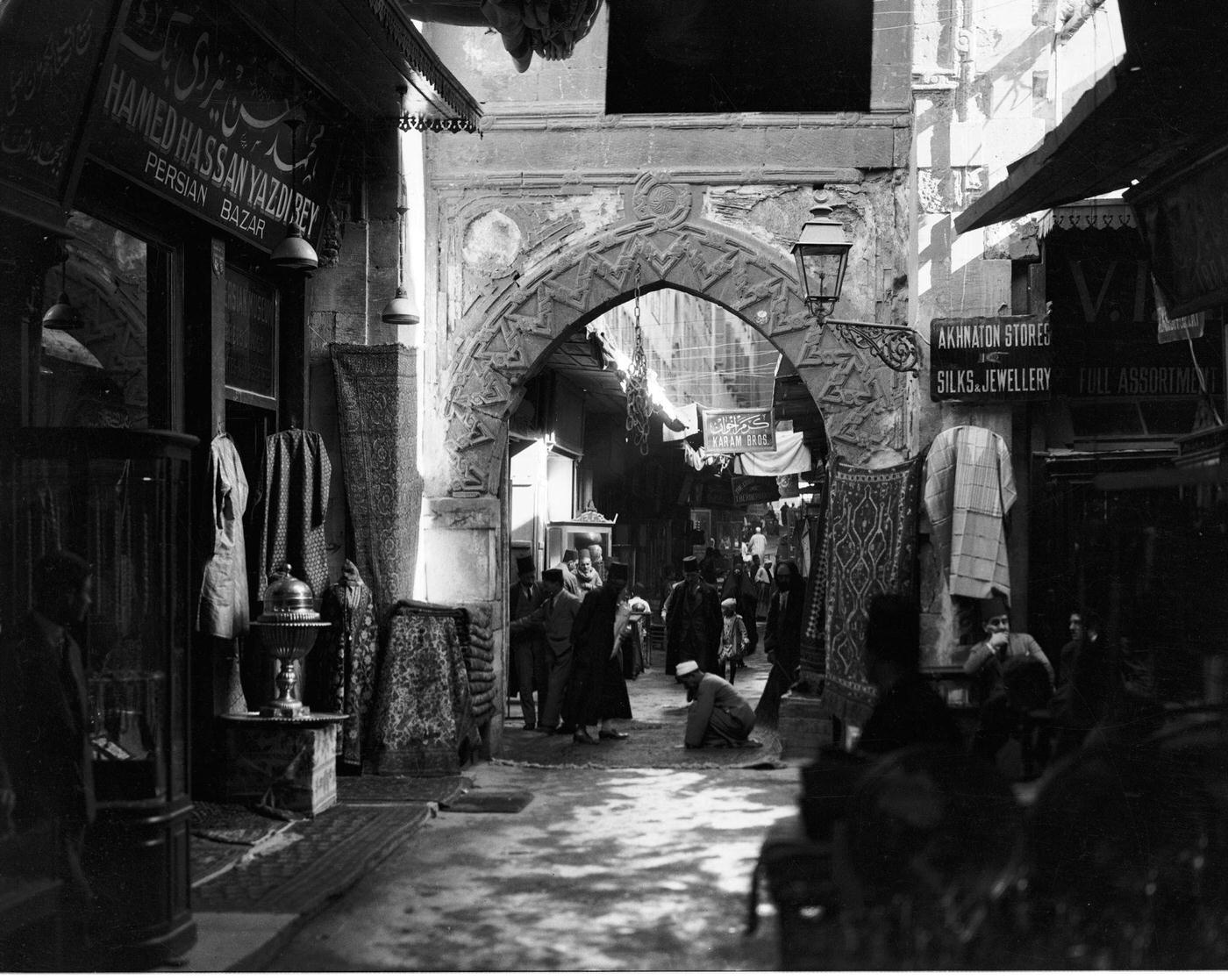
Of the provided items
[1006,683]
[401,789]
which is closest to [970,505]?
[1006,683]

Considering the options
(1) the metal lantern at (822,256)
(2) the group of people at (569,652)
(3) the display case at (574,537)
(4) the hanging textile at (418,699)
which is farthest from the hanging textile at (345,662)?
(3) the display case at (574,537)

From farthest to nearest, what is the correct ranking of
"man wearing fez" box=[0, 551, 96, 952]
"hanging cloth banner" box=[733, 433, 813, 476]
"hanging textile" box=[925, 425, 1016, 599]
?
"hanging cloth banner" box=[733, 433, 813, 476] → "hanging textile" box=[925, 425, 1016, 599] → "man wearing fez" box=[0, 551, 96, 952]

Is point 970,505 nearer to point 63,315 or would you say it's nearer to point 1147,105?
Answer: point 1147,105

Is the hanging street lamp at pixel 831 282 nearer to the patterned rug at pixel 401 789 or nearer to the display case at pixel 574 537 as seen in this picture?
the patterned rug at pixel 401 789

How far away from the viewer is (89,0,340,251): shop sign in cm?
456

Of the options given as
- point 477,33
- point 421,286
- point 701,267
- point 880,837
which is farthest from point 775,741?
point 880,837

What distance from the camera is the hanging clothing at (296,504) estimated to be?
6539 mm

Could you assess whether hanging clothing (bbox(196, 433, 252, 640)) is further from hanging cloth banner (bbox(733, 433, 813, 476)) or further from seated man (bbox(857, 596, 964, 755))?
hanging cloth banner (bbox(733, 433, 813, 476))

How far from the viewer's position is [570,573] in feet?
34.1

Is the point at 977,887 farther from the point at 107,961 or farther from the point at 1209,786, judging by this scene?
the point at 107,961

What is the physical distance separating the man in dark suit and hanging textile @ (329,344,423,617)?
236 cm

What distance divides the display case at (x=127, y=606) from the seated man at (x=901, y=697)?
1752 mm

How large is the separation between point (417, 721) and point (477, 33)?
12.3 ft

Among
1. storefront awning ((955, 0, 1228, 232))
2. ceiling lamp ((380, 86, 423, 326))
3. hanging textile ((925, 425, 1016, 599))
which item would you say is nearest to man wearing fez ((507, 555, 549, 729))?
ceiling lamp ((380, 86, 423, 326))
